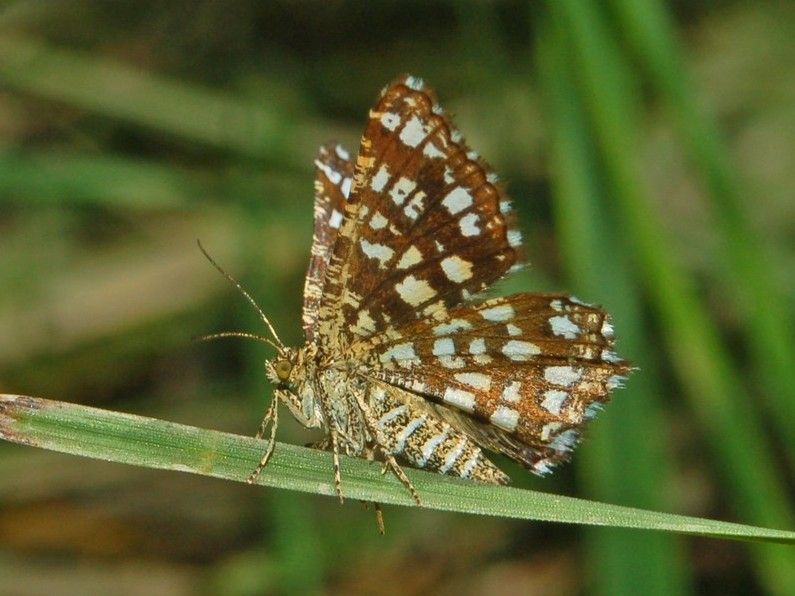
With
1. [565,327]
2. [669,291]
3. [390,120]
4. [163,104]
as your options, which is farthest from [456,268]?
[163,104]

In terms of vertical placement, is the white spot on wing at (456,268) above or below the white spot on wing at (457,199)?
below

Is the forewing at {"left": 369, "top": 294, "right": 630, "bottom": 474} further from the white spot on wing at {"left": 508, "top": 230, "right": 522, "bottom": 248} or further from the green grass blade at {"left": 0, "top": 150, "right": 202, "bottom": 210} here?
the green grass blade at {"left": 0, "top": 150, "right": 202, "bottom": 210}

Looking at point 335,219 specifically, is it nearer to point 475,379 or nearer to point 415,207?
point 415,207

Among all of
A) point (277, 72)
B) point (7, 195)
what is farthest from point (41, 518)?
point (277, 72)

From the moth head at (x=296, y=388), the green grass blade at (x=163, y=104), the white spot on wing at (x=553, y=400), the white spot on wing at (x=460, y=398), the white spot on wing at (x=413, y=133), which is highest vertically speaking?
the green grass blade at (x=163, y=104)

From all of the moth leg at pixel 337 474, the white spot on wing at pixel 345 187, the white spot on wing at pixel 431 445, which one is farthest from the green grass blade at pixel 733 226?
the moth leg at pixel 337 474

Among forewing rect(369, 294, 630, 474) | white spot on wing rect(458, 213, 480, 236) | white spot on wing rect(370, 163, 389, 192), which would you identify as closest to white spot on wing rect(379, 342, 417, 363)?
forewing rect(369, 294, 630, 474)

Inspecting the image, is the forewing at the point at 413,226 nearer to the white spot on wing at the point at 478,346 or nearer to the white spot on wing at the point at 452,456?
the white spot on wing at the point at 478,346

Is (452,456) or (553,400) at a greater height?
(553,400)
